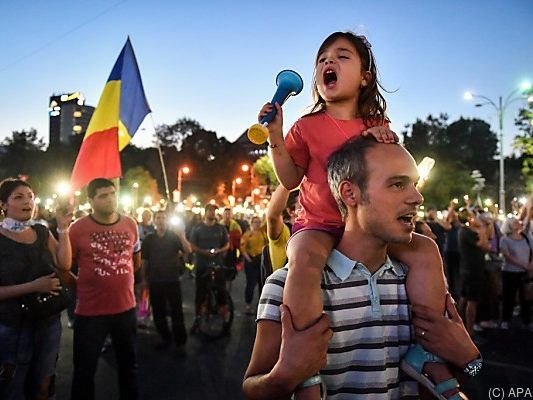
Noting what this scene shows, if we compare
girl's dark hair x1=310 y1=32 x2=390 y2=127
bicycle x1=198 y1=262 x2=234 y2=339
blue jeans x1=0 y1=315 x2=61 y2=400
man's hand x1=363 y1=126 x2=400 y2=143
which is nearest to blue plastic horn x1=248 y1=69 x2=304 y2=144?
girl's dark hair x1=310 y1=32 x2=390 y2=127

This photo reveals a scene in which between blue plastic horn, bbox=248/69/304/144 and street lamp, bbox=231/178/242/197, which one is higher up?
street lamp, bbox=231/178/242/197

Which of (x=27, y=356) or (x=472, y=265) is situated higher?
(x=472, y=265)

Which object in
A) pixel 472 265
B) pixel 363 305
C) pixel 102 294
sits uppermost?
pixel 363 305

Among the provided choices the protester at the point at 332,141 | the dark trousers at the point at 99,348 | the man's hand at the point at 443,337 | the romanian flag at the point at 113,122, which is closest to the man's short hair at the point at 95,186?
the dark trousers at the point at 99,348

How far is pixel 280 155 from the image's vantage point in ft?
7.84

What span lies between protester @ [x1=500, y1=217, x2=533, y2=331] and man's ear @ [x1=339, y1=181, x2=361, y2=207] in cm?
776

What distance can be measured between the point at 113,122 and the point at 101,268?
4026 mm

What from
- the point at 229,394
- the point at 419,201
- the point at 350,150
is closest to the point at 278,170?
the point at 350,150

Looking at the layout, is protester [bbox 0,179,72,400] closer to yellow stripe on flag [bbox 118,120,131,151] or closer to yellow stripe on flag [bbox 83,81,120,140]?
yellow stripe on flag [bbox 83,81,120,140]

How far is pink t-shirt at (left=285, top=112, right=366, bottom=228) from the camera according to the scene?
234 centimetres

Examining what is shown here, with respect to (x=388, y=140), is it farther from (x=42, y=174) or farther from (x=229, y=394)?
(x=42, y=174)

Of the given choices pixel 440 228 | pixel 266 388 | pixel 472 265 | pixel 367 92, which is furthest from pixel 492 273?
pixel 266 388

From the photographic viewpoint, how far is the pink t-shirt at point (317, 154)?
234 centimetres

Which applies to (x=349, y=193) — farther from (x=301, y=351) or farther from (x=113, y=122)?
(x=113, y=122)
